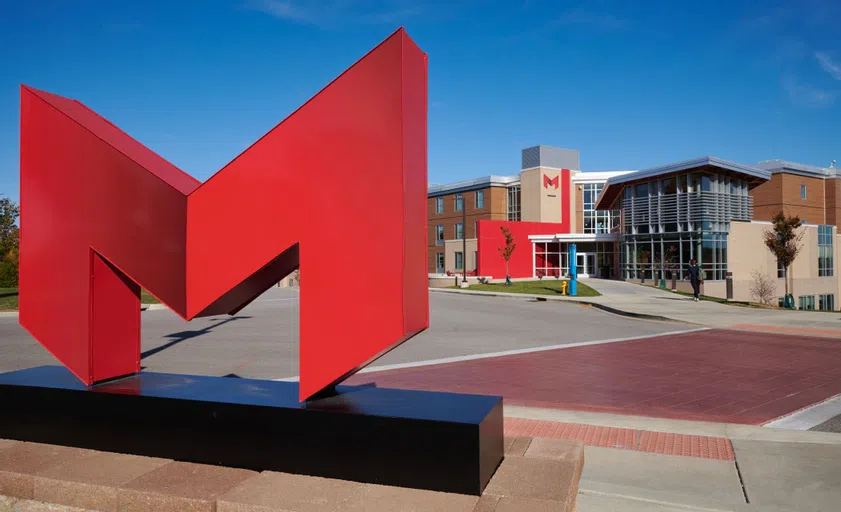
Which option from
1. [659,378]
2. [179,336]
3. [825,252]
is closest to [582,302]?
[179,336]

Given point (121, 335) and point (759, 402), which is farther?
point (759, 402)

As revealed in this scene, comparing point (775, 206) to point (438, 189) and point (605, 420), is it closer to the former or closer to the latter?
point (438, 189)

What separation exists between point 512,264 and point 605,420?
150ft

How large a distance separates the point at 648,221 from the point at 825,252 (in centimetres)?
1495

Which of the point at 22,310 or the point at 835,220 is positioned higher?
the point at 835,220

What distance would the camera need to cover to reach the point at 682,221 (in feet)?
123

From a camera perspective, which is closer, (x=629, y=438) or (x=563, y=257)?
A: (x=629, y=438)

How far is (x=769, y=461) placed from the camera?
17.1 ft

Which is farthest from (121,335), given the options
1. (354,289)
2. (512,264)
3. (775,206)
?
(775,206)

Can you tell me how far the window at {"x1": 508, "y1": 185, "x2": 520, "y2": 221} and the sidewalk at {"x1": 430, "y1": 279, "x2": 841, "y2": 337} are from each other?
94.2 ft

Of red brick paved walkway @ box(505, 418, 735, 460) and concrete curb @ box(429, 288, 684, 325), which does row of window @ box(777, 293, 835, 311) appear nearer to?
concrete curb @ box(429, 288, 684, 325)

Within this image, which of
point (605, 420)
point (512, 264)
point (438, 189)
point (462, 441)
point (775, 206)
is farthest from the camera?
point (438, 189)

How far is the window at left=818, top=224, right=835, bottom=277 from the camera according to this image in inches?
1726

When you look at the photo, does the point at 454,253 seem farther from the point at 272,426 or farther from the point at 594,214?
the point at 272,426
